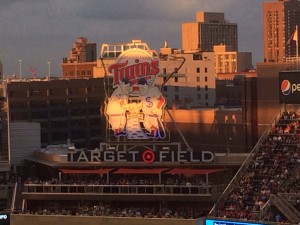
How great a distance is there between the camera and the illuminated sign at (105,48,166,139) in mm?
57281

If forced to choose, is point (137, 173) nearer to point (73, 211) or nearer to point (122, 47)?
point (73, 211)

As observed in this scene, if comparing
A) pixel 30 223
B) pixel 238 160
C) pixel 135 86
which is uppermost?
pixel 135 86

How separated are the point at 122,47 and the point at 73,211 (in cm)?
1117

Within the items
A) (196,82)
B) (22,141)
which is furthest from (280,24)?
(22,141)

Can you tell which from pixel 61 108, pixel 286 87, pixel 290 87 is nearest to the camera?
pixel 290 87

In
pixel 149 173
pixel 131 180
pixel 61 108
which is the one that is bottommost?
pixel 131 180

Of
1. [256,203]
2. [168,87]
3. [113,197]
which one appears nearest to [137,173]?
[113,197]

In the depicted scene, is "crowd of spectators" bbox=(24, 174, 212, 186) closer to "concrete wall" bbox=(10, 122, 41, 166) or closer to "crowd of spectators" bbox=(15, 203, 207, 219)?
"crowd of spectators" bbox=(15, 203, 207, 219)

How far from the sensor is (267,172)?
2088 inches

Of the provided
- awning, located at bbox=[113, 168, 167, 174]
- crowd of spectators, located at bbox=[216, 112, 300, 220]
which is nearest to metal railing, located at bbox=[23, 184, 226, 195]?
A: awning, located at bbox=[113, 168, 167, 174]

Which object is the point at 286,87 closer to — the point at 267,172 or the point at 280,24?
the point at 267,172

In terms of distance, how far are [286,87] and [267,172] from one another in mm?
5538

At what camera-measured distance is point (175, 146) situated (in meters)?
57.4

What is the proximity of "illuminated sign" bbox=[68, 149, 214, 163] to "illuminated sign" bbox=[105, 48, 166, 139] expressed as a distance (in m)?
1.10
